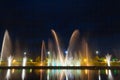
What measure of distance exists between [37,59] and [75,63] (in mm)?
22541

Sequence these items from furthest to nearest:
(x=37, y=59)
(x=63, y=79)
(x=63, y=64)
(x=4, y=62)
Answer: (x=37, y=59) < (x=4, y=62) < (x=63, y=64) < (x=63, y=79)

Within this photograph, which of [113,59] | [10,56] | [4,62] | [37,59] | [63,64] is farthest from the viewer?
[113,59]

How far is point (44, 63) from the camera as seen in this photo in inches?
4321

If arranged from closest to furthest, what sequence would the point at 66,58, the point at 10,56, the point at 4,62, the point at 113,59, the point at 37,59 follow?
1. the point at 66,58
2. the point at 4,62
3. the point at 10,56
4. the point at 37,59
5. the point at 113,59

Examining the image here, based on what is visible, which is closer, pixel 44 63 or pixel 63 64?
pixel 63 64

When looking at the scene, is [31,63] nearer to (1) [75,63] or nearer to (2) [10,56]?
(2) [10,56]

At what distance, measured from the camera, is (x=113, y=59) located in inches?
5138

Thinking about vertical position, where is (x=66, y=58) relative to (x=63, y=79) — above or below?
above

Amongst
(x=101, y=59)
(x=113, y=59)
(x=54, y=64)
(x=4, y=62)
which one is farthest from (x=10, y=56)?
(x=113, y=59)

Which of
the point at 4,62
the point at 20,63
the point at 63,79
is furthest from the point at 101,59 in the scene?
the point at 63,79

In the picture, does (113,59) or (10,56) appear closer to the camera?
(10,56)

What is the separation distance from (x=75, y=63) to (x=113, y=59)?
35.0m

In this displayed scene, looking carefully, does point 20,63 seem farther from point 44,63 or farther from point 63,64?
point 63,64

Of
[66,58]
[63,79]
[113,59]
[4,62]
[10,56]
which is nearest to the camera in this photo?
[63,79]
